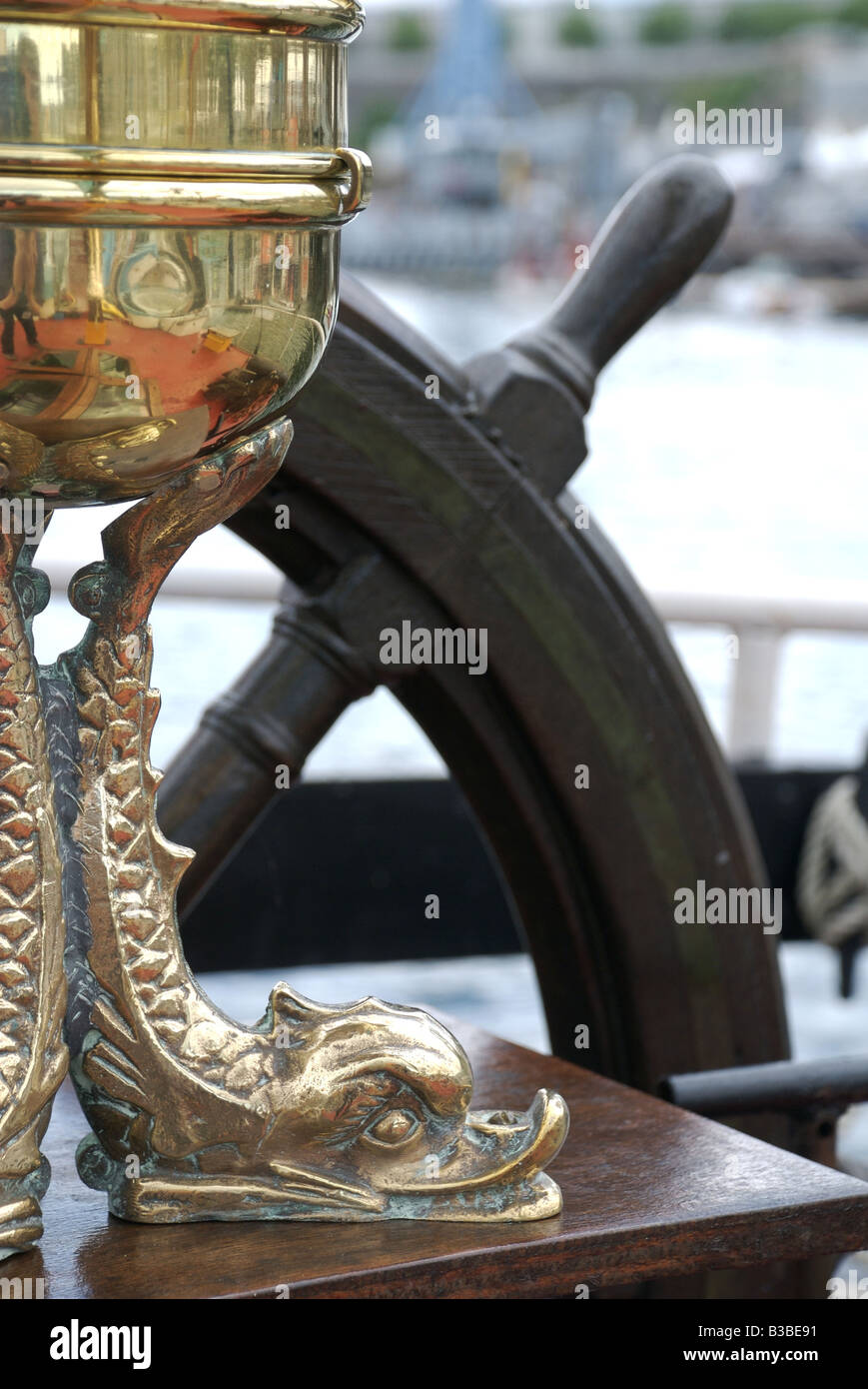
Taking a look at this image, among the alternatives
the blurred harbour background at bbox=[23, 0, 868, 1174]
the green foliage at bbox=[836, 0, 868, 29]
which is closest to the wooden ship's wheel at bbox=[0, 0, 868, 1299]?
the blurred harbour background at bbox=[23, 0, 868, 1174]

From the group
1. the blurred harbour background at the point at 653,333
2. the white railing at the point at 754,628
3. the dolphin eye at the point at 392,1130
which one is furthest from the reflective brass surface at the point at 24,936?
the white railing at the point at 754,628

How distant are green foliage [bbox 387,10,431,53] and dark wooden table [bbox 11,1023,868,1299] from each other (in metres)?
25.3

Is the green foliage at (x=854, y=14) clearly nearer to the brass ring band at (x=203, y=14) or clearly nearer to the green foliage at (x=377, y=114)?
the green foliage at (x=377, y=114)

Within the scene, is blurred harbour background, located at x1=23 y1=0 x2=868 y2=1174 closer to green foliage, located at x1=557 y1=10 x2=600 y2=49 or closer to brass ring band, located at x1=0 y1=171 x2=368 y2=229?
green foliage, located at x1=557 y1=10 x2=600 y2=49


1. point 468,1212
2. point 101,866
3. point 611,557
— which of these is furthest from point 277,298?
point 611,557

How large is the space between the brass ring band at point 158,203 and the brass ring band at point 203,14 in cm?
5

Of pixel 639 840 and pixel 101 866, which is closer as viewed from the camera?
pixel 101 866

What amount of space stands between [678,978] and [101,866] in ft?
1.75

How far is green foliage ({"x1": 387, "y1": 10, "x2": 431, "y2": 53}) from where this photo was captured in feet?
81.2

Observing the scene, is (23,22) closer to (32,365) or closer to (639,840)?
(32,365)

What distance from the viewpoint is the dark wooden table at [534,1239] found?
722mm

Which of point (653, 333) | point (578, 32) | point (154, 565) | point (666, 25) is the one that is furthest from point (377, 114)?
point (154, 565)

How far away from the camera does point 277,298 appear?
699 mm
